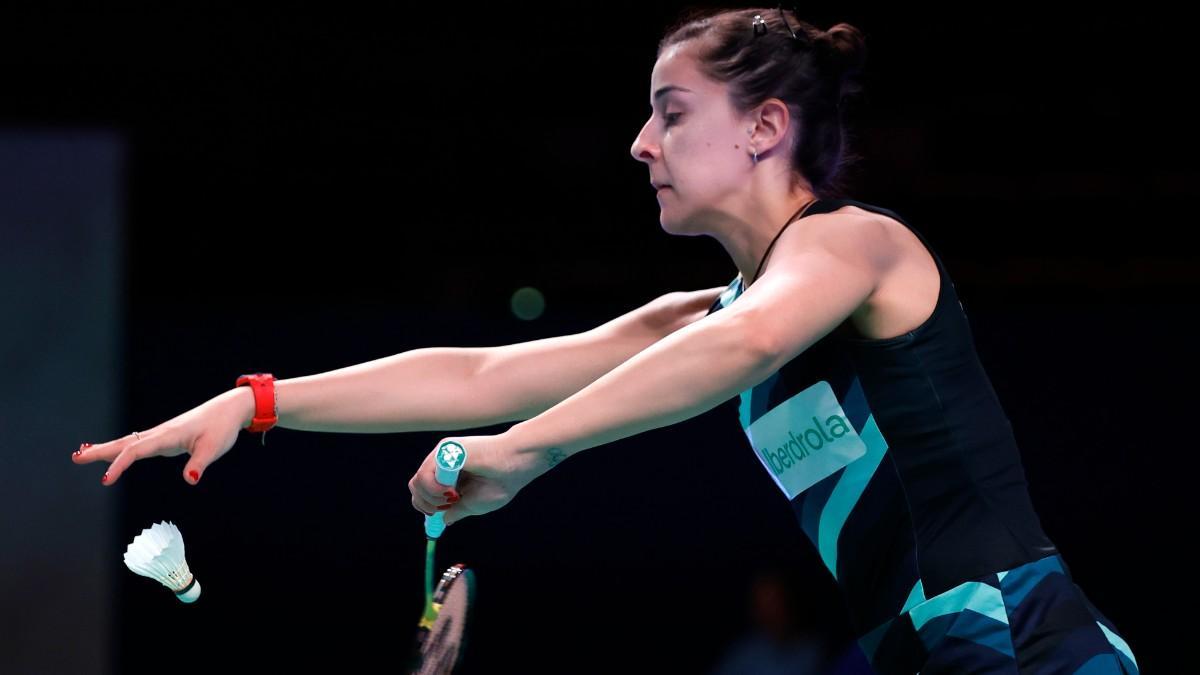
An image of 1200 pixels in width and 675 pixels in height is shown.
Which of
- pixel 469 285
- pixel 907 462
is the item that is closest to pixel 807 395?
pixel 907 462

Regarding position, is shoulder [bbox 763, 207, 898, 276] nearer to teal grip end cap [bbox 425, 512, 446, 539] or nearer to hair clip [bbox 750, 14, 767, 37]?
hair clip [bbox 750, 14, 767, 37]

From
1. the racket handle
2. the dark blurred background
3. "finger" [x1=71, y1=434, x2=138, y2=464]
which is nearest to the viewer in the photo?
the racket handle

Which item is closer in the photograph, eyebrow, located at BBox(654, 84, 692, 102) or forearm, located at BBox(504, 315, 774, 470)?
forearm, located at BBox(504, 315, 774, 470)

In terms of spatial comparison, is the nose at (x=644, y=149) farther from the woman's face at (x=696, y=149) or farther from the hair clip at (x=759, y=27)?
the hair clip at (x=759, y=27)

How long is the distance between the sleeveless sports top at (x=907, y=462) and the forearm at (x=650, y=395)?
312 millimetres

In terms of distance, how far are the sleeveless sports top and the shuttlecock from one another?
2.85ft

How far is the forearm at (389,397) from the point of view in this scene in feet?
7.08

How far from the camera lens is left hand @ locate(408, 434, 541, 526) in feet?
5.53

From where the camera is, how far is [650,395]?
168 centimetres

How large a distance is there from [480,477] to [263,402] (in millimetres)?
501

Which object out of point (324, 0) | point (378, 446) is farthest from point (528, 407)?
point (324, 0)

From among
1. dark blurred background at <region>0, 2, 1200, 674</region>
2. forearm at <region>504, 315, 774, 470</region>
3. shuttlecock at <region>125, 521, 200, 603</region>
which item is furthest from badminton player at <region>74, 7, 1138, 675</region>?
dark blurred background at <region>0, 2, 1200, 674</region>

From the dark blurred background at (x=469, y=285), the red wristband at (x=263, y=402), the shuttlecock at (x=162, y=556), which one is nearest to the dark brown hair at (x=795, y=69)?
the red wristband at (x=263, y=402)

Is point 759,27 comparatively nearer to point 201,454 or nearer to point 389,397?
point 389,397
